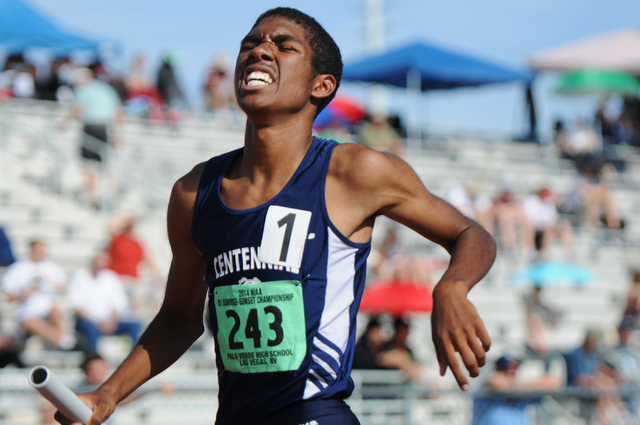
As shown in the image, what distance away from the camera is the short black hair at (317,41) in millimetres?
3223

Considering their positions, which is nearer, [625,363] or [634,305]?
[625,363]

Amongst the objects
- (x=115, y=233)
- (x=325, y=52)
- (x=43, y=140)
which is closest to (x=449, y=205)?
(x=325, y=52)

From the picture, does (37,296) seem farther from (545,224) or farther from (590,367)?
(545,224)

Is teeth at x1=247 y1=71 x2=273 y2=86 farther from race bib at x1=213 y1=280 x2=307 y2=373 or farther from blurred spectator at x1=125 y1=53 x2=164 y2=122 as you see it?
blurred spectator at x1=125 y1=53 x2=164 y2=122

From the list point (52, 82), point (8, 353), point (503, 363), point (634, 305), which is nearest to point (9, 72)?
point (52, 82)

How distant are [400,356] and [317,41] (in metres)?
6.56

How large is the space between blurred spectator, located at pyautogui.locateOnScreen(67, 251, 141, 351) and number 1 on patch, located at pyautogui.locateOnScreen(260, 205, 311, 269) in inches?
256

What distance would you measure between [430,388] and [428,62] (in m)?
10.9

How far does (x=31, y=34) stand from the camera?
15016 millimetres

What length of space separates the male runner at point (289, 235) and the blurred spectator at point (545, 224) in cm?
1217

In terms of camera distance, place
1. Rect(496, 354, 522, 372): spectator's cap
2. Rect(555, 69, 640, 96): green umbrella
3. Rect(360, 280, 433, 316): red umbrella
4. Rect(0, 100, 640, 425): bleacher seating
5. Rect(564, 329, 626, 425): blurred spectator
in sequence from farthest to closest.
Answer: Rect(555, 69, 640, 96): green umbrella
Rect(0, 100, 640, 425): bleacher seating
Rect(360, 280, 433, 316): red umbrella
Rect(564, 329, 626, 425): blurred spectator
Rect(496, 354, 522, 372): spectator's cap

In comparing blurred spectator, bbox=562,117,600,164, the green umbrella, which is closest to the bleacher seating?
blurred spectator, bbox=562,117,600,164

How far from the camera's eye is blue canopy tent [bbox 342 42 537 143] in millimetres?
17984

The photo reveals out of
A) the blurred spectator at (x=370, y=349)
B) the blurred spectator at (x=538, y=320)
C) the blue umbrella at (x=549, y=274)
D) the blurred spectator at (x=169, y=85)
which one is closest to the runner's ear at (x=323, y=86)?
the blurred spectator at (x=370, y=349)
